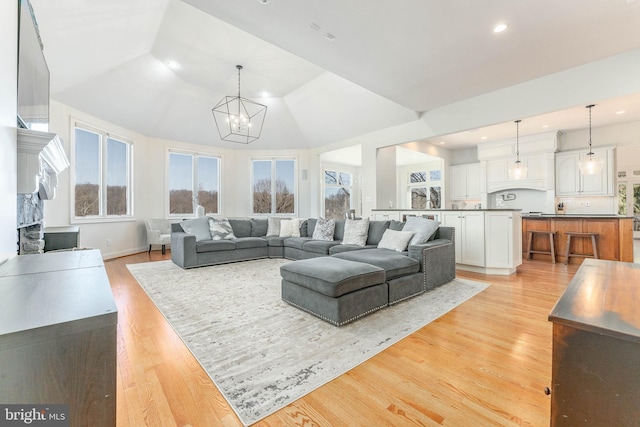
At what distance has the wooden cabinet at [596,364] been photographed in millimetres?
655

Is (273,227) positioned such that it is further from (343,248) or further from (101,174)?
(101,174)

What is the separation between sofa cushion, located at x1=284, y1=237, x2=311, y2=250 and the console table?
4410 mm

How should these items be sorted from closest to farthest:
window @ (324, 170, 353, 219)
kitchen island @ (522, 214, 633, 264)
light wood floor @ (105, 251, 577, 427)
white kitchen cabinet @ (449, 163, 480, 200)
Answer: light wood floor @ (105, 251, 577, 427) → kitchen island @ (522, 214, 633, 264) → white kitchen cabinet @ (449, 163, 480, 200) → window @ (324, 170, 353, 219)

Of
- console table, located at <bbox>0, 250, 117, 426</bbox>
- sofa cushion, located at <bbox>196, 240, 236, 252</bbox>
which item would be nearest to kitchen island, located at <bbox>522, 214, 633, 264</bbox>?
sofa cushion, located at <bbox>196, 240, 236, 252</bbox>

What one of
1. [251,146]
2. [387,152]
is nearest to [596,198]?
[387,152]

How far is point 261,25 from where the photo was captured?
9.34 ft

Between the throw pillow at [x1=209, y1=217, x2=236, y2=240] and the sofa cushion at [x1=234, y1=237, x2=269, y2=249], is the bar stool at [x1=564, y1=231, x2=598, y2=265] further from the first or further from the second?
the throw pillow at [x1=209, y1=217, x2=236, y2=240]

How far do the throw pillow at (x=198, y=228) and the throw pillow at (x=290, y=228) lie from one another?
1489 millimetres

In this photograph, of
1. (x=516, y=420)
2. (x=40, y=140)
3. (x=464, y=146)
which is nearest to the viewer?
(x=516, y=420)

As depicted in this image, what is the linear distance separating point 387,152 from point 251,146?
391 centimetres

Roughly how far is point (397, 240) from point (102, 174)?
5929 millimetres

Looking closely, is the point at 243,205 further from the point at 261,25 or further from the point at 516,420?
the point at 516,420

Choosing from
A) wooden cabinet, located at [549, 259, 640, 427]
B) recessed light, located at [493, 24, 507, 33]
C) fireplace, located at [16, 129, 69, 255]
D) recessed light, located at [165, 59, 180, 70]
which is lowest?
wooden cabinet, located at [549, 259, 640, 427]

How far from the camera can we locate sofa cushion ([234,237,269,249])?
5.27 metres
